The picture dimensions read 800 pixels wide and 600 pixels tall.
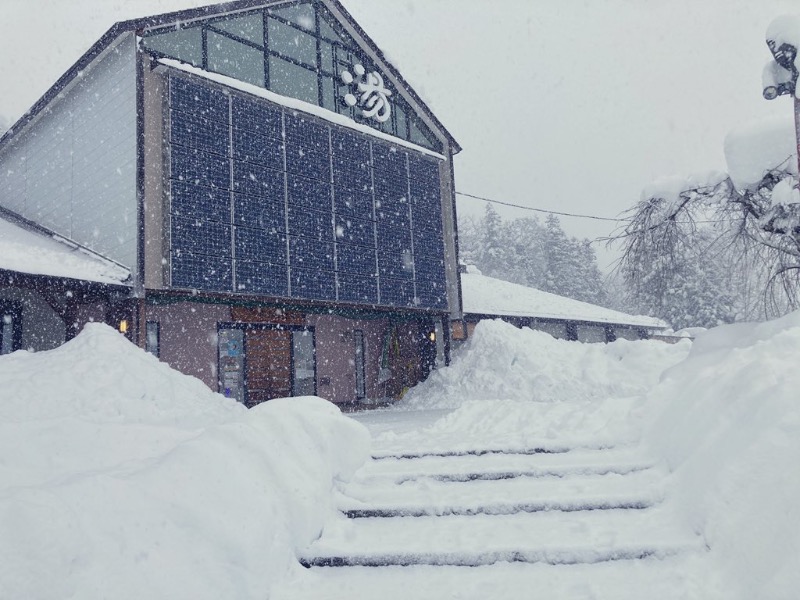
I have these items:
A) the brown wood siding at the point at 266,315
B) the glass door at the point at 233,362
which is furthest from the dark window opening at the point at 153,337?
the brown wood siding at the point at 266,315

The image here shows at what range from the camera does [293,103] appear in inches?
587

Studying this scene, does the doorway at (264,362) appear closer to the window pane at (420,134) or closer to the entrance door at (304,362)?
the entrance door at (304,362)

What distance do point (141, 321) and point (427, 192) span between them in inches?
367

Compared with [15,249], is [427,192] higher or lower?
higher

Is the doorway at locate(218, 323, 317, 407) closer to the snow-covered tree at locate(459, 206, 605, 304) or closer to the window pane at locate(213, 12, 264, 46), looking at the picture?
the window pane at locate(213, 12, 264, 46)

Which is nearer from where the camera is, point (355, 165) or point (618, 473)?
point (618, 473)

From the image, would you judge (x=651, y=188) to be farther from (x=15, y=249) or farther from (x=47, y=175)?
(x=47, y=175)

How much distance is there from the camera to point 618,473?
4.81 metres

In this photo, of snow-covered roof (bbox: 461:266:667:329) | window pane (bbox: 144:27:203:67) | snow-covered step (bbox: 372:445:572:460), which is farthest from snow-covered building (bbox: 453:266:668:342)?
snow-covered step (bbox: 372:445:572:460)

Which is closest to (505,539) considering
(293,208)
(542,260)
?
(293,208)

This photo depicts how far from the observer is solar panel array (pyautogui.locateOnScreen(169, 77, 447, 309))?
1277cm

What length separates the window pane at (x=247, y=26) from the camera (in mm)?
14391

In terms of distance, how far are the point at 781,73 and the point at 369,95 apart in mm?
11960

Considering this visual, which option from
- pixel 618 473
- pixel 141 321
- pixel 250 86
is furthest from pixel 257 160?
pixel 618 473
